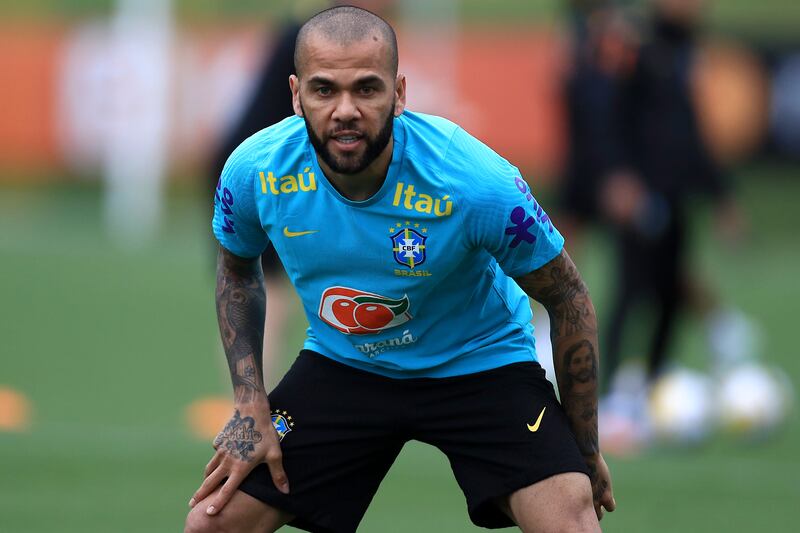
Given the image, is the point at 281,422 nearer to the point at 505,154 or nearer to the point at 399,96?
the point at 399,96

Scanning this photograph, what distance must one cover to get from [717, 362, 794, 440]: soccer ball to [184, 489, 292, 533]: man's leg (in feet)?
16.5

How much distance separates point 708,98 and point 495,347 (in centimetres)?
1398

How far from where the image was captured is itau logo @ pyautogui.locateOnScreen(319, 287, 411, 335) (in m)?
4.63

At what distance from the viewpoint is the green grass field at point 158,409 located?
23.3 feet

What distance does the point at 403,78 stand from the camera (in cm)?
461

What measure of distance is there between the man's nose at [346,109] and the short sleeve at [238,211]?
0.39 m

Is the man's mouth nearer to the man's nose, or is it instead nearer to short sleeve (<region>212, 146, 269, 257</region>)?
the man's nose

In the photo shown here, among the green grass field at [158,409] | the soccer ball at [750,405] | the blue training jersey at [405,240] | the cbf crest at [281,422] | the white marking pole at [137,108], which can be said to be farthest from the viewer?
the white marking pole at [137,108]

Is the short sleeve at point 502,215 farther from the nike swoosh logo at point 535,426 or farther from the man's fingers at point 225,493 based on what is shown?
the man's fingers at point 225,493

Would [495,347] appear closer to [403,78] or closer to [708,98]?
[403,78]

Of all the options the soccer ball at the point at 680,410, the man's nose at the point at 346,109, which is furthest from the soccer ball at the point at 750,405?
the man's nose at the point at 346,109

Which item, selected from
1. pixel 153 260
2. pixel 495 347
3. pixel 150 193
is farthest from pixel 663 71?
pixel 150 193

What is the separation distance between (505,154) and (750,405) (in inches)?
424

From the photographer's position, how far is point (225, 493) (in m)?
4.61
